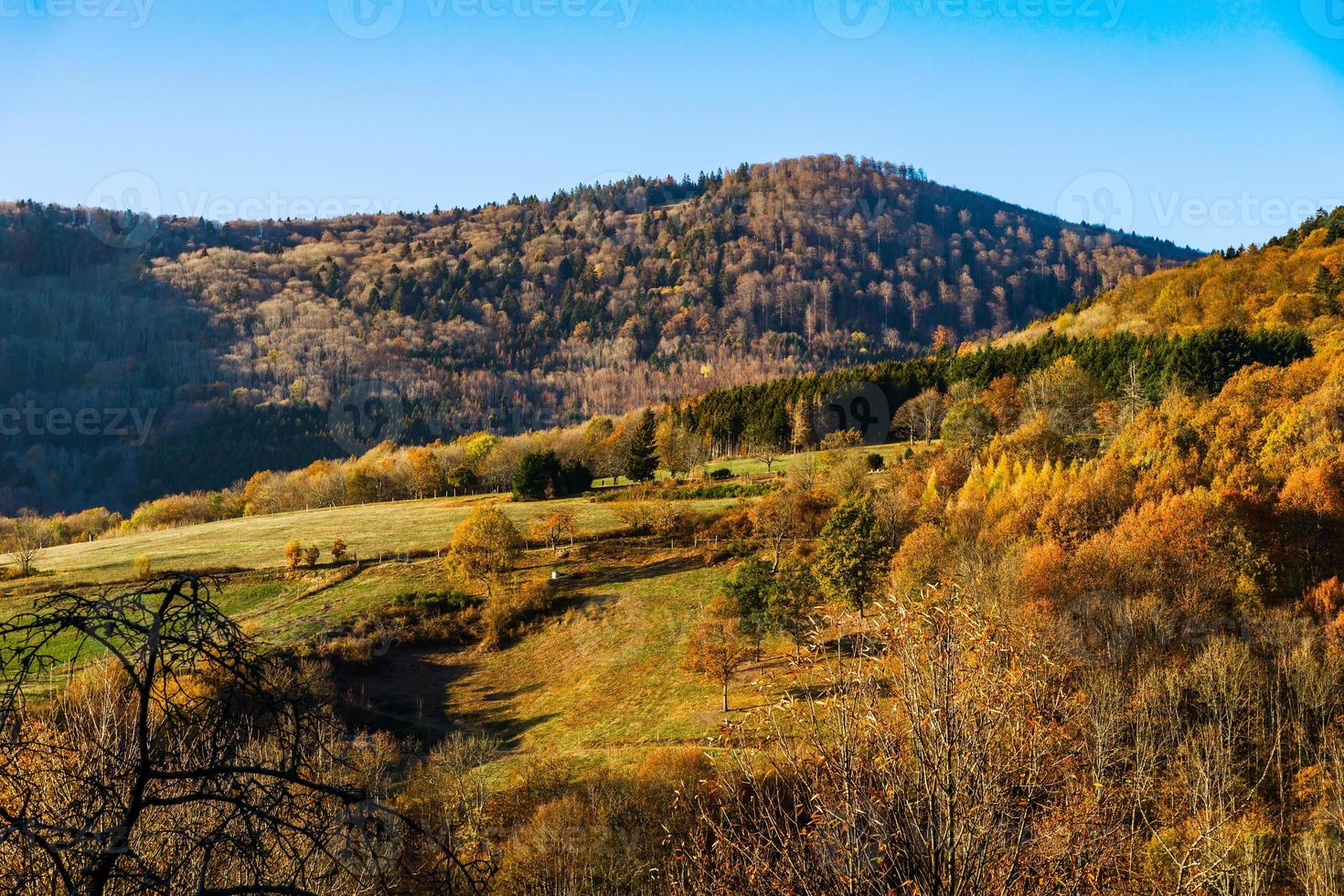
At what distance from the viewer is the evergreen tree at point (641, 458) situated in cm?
10700

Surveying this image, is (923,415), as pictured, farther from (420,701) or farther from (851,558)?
(420,701)

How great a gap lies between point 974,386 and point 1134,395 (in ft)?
72.6

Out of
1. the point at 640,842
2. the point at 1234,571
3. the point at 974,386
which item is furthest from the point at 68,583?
the point at 974,386

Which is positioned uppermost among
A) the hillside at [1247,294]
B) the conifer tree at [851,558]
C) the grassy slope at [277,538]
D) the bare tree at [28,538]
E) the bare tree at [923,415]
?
the hillside at [1247,294]

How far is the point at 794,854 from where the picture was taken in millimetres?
10047

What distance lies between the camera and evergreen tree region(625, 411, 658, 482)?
10700cm

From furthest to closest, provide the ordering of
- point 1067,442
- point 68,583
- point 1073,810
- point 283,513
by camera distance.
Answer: point 283,513
point 1067,442
point 68,583
point 1073,810

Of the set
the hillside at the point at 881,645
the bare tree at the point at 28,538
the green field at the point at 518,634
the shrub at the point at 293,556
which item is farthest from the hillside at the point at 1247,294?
the bare tree at the point at 28,538

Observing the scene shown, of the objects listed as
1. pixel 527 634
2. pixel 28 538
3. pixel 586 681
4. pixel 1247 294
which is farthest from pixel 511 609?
pixel 1247 294

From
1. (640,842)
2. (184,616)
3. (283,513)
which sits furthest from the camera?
(283,513)

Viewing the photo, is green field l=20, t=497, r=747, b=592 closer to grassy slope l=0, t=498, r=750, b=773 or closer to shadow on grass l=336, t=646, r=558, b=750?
grassy slope l=0, t=498, r=750, b=773

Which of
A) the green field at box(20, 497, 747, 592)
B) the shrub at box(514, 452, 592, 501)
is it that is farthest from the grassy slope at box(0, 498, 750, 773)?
the shrub at box(514, 452, 592, 501)

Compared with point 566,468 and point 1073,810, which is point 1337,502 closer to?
point 566,468

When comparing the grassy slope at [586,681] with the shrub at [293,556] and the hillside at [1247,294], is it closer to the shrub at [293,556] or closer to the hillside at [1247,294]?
the shrub at [293,556]
